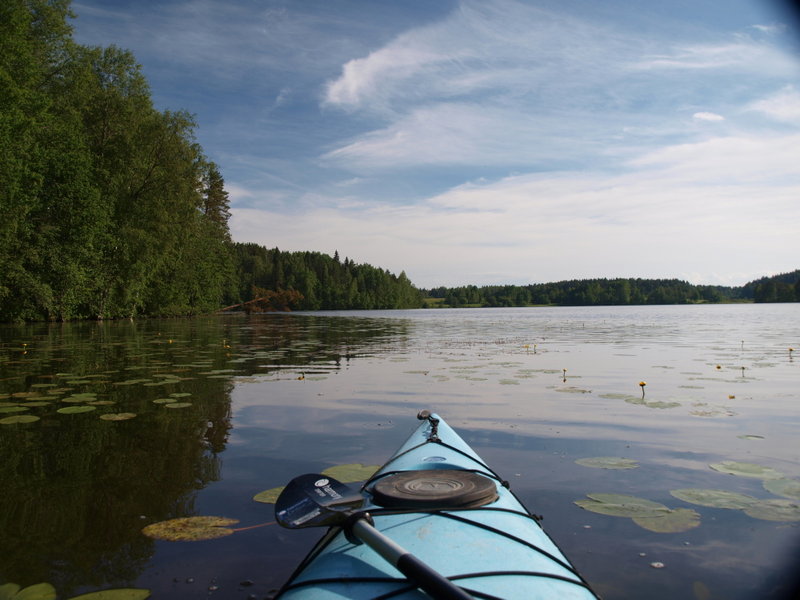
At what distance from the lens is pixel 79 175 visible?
81.1 ft

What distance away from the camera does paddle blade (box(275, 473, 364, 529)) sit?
230 cm

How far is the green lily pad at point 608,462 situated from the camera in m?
4.31

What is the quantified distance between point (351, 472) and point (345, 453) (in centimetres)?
71

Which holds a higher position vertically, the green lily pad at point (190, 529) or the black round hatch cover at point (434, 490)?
the black round hatch cover at point (434, 490)

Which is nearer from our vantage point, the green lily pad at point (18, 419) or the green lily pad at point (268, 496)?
the green lily pad at point (268, 496)

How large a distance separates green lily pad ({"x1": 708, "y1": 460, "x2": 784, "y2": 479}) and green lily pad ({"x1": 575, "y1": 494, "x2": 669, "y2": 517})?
3.57ft

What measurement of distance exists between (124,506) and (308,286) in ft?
315

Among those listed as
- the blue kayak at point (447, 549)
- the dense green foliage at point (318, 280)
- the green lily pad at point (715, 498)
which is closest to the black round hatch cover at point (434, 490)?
the blue kayak at point (447, 549)

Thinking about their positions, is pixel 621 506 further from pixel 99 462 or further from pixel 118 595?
pixel 99 462

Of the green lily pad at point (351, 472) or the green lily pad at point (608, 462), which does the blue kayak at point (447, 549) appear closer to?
the green lily pad at point (351, 472)

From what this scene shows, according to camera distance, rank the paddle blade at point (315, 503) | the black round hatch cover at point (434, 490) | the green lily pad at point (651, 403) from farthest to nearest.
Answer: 1. the green lily pad at point (651, 403)
2. the black round hatch cover at point (434, 490)
3. the paddle blade at point (315, 503)

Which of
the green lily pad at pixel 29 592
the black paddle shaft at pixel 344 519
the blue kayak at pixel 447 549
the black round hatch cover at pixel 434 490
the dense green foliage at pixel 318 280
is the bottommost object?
the green lily pad at pixel 29 592

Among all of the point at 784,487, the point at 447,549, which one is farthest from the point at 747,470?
the point at 447,549

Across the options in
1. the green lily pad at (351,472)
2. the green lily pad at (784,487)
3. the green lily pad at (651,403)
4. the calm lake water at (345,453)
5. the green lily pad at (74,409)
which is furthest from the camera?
the green lily pad at (651,403)
